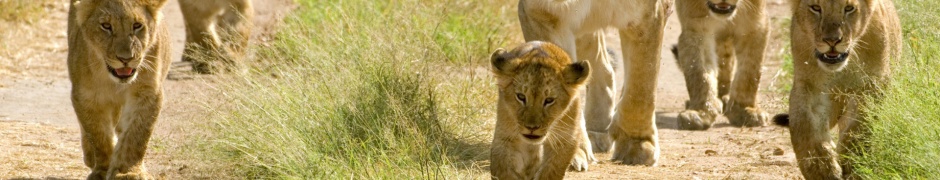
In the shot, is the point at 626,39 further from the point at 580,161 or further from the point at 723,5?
the point at 723,5

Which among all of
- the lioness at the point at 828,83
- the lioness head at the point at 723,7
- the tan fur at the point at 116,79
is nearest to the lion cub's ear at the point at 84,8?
the tan fur at the point at 116,79

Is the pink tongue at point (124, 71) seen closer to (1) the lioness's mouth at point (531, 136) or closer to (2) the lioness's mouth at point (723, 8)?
(1) the lioness's mouth at point (531, 136)

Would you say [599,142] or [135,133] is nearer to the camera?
[135,133]

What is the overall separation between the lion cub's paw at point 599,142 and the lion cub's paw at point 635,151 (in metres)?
0.39

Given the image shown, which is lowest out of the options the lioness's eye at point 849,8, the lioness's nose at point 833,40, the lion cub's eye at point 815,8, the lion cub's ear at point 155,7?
the lion cub's ear at point 155,7

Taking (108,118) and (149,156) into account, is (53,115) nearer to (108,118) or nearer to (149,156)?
(149,156)

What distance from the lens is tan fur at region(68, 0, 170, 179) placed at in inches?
241

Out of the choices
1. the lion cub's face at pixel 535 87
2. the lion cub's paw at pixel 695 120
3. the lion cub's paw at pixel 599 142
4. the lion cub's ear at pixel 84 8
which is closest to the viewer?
the lion cub's face at pixel 535 87

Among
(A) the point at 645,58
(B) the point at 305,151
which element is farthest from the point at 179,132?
(A) the point at 645,58

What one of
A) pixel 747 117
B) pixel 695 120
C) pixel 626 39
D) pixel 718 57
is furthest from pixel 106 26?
pixel 718 57

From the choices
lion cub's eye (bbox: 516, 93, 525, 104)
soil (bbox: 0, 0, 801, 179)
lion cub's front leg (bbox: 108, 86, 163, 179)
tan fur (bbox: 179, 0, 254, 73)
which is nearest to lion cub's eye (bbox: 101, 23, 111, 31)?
lion cub's front leg (bbox: 108, 86, 163, 179)

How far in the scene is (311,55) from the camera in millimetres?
7672

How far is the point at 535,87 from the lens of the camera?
18.7ft

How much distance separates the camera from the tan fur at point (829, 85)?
6055mm
